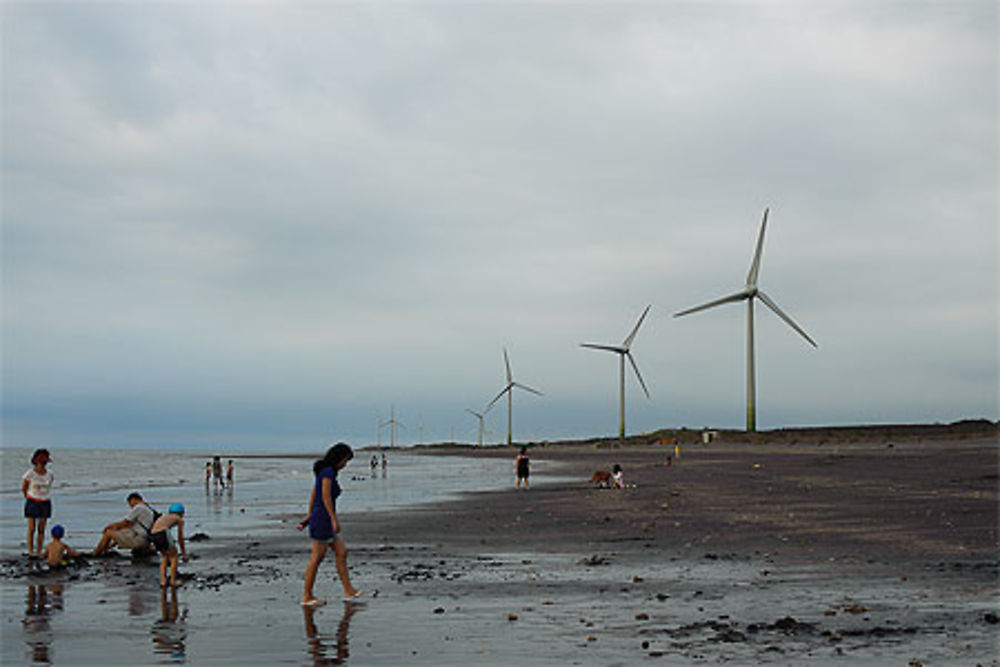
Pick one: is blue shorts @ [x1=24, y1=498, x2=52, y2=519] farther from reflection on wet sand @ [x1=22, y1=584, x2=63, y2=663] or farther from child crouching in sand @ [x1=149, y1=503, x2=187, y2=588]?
child crouching in sand @ [x1=149, y1=503, x2=187, y2=588]

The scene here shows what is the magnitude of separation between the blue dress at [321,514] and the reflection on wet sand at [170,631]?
2.24m

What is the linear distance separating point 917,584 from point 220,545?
1612cm

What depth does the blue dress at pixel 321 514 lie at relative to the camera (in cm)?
1574

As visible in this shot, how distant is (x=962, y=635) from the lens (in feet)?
37.5

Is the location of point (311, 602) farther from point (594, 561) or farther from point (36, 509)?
point (36, 509)

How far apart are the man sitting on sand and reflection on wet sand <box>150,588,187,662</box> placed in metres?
5.34

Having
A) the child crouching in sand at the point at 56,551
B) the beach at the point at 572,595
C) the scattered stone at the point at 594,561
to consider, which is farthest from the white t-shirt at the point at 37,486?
the scattered stone at the point at 594,561

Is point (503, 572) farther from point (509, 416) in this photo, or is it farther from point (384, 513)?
point (509, 416)

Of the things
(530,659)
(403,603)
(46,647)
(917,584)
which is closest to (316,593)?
(403,603)

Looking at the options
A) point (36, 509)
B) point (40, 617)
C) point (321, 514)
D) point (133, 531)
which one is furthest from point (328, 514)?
point (36, 509)

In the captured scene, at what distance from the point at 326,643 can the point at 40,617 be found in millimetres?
4936

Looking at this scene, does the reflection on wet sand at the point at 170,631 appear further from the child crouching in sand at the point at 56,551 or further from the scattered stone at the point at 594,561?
the scattered stone at the point at 594,561

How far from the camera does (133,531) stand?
2103cm

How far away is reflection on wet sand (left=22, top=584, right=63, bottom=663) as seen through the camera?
38.3 ft
